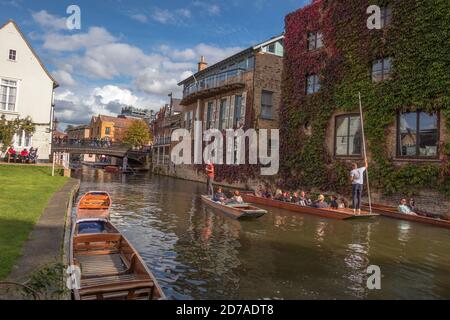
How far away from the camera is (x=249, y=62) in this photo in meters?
34.1

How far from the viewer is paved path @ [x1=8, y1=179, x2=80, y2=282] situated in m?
6.44

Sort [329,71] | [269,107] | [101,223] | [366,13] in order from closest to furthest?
[101,223] < [366,13] < [329,71] < [269,107]

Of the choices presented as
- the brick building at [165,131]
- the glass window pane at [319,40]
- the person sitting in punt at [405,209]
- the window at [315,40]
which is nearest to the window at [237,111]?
the window at [315,40]

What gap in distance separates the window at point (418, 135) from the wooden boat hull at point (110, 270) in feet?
49.8

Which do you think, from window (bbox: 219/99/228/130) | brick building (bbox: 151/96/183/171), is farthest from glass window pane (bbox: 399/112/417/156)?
brick building (bbox: 151/96/183/171)

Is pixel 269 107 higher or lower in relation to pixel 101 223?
higher

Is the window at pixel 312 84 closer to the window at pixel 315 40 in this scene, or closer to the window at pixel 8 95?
the window at pixel 315 40

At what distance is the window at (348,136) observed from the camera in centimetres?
2148

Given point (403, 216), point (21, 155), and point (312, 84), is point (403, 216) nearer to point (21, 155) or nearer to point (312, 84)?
point (312, 84)

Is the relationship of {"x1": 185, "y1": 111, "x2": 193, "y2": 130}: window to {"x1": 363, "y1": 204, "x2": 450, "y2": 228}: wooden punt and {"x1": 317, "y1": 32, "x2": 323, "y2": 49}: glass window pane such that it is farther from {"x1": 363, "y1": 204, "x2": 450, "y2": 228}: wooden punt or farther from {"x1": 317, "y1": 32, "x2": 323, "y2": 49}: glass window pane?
{"x1": 363, "y1": 204, "x2": 450, "y2": 228}: wooden punt

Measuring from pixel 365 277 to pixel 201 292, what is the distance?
3.81 m

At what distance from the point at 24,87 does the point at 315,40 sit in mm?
23751
